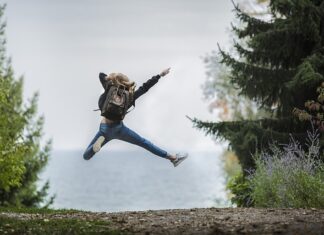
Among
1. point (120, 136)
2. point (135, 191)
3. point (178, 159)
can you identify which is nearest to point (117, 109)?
point (120, 136)

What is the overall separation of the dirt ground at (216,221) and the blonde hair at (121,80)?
6.84 ft

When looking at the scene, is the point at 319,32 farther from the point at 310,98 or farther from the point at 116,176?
the point at 116,176

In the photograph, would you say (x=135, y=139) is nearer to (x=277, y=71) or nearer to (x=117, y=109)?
(x=117, y=109)

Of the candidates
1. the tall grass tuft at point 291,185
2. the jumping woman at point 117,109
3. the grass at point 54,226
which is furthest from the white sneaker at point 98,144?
the tall grass tuft at point 291,185

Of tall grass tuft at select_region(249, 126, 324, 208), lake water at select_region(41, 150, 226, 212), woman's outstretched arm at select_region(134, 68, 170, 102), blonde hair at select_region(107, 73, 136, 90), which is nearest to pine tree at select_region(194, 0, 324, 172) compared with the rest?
tall grass tuft at select_region(249, 126, 324, 208)

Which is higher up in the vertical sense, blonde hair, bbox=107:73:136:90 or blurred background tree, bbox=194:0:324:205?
blurred background tree, bbox=194:0:324:205

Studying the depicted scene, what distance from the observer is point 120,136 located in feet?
34.1

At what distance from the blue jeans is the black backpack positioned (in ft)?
0.47

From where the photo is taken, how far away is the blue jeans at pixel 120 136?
10.3 metres

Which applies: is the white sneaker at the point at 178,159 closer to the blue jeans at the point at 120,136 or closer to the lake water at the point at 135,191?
the blue jeans at the point at 120,136

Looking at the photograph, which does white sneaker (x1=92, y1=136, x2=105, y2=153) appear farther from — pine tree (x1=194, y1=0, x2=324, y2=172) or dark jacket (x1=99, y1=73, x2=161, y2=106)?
pine tree (x1=194, y1=0, x2=324, y2=172)

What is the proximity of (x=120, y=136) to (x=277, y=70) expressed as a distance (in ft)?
15.4

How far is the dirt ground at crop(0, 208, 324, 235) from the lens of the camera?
771 cm

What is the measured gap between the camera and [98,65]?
4909cm
